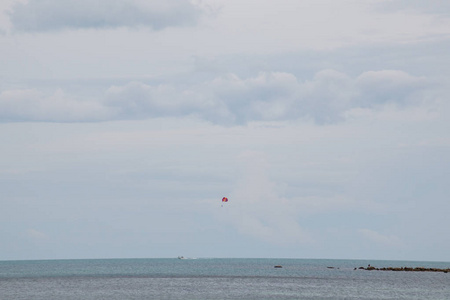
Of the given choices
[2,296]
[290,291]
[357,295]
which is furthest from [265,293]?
[2,296]

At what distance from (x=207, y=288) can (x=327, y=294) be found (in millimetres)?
19707

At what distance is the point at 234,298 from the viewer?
249 ft

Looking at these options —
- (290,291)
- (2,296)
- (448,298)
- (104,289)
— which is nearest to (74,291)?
(104,289)

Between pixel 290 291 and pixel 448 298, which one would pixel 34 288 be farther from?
pixel 448 298

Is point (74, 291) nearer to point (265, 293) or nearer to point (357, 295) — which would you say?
point (265, 293)

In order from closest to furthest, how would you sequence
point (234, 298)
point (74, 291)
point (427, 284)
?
point (234, 298) → point (74, 291) → point (427, 284)

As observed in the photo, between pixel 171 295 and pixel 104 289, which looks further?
pixel 104 289

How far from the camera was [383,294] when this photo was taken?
85.2 metres

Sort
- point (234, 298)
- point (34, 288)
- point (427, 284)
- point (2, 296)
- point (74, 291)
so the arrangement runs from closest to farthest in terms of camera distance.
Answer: point (234, 298) → point (2, 296) → point (74, 291) → point (34, 288) → point (427, 284)

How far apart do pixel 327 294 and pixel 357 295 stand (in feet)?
13.5

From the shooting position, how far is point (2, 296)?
81.5m

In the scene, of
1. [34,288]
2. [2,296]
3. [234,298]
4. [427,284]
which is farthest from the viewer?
[427,284]

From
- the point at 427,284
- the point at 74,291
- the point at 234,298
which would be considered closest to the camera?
the point at 234,298

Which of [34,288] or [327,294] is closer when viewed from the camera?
[327,294]
